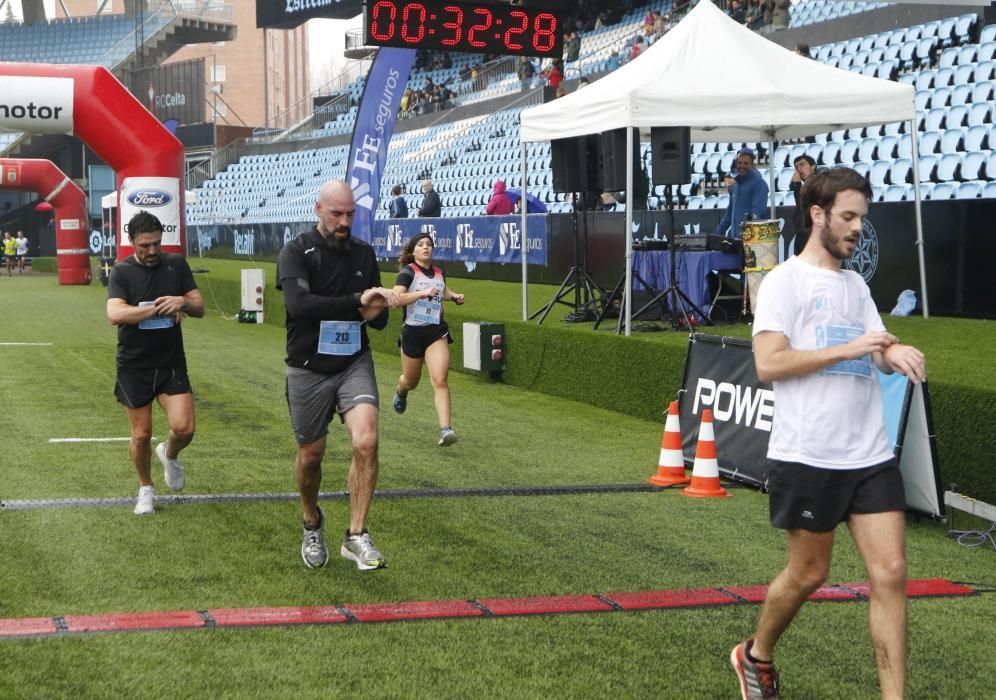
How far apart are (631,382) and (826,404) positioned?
810cm

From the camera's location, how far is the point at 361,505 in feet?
21.2

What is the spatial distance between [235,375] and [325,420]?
9.26m

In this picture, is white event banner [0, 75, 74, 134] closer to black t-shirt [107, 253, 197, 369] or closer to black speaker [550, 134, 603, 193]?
black speaker [550, 134, 603, 193]

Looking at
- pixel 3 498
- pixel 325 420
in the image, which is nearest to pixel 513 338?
pixel 3 498

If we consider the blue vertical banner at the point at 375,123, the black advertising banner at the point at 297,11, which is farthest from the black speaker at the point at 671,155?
the black advertising banner at the point at 297,11

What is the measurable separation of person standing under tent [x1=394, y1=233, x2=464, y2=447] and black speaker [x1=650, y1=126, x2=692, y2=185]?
→ 3.62 m

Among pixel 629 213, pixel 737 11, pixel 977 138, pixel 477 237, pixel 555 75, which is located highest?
pixel 737 11

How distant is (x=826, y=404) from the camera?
420 cm

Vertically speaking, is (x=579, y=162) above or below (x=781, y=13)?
below

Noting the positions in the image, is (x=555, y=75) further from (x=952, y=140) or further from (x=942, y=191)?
(x=942, y=191)

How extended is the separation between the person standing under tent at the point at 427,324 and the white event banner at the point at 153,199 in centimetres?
1060

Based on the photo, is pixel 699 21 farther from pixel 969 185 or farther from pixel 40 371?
pixel 40 371

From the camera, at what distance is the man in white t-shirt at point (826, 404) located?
412cm

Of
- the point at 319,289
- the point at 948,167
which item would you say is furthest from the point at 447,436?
the point at 948,167
